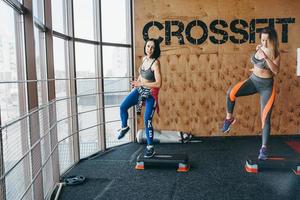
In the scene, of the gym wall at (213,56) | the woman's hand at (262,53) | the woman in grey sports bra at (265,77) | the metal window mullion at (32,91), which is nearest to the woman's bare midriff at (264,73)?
the woman in grey sports bra at (265,77)

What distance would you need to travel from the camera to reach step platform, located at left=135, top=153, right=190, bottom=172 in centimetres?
429

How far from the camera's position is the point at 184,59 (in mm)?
5902

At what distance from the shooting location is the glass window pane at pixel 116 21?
17.2ft

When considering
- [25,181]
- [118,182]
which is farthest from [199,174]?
[25,181]

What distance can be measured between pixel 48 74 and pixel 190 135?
307 cm

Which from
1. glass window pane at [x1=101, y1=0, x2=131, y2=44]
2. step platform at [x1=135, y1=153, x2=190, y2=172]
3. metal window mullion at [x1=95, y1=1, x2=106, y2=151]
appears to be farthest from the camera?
glass window pane at [x1=101, y1=0, x2=131, y2=44]

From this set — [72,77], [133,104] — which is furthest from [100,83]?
[133,104]

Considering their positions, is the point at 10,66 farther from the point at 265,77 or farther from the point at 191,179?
the point at 265,77

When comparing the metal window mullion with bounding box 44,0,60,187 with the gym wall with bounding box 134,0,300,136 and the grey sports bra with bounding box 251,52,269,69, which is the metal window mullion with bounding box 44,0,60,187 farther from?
the grey sports bra with bounding box 251,52,269,69

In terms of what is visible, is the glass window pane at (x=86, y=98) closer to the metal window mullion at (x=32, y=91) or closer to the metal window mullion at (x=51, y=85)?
the metal window mullion at (x=51, y=85)

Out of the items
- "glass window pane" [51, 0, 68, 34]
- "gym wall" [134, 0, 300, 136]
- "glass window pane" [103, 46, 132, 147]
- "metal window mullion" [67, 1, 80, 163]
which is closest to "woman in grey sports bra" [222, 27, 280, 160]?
"gym wall" [134, 0, 300, 136]

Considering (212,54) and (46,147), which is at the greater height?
(212,54)

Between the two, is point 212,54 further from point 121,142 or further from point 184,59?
point 121,142

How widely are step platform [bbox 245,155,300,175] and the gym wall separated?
5.93ft
